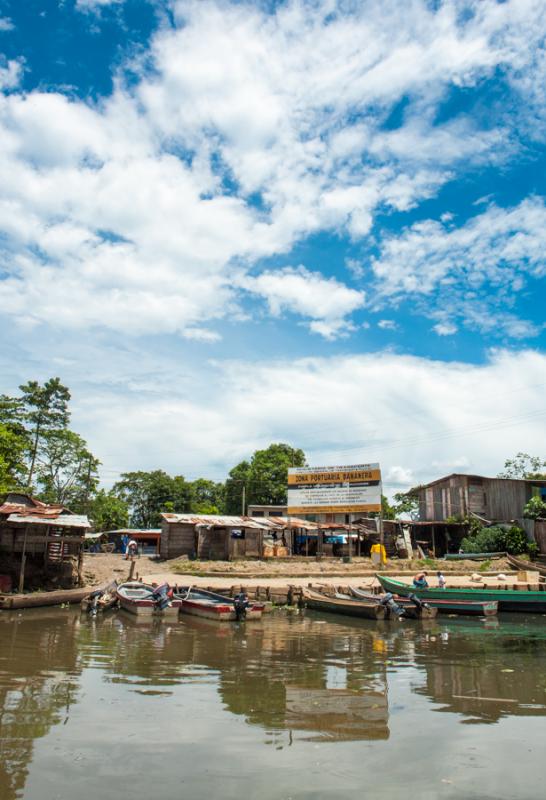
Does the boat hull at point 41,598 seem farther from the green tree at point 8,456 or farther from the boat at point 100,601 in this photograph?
the green tree at point 8,456

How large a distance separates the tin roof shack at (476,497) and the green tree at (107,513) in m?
30.4

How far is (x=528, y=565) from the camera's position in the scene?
3338 cm

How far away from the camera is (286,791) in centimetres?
660

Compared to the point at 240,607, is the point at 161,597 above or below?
above

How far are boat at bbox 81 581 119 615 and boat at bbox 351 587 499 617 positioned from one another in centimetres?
1229

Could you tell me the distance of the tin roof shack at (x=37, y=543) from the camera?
79.7 ft

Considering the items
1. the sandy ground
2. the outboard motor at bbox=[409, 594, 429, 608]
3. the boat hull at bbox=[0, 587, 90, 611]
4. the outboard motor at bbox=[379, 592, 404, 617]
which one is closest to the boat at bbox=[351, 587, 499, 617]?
the outboard motor at bbox=[409, 594, 429, 608]

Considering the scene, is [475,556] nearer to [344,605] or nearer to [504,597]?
[504,597]

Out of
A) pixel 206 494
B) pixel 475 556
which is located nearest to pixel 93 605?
pixel 475 556

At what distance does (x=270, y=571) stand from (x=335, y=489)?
7.90 meters

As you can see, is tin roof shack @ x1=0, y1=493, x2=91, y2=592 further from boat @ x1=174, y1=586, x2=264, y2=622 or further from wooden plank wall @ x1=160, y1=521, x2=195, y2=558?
wooden plank wall @ x1=160, y1=521, x2=195, y2=558

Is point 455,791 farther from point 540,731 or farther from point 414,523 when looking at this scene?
point 414,523

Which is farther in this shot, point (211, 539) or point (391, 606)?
point (211, 539)

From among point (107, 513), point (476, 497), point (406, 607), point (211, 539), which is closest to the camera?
point (406, 607)
